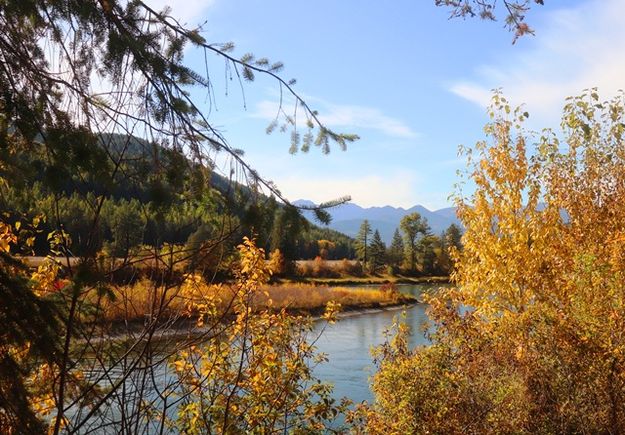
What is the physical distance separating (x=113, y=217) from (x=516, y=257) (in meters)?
6.55

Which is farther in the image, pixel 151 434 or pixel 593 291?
pixel 151 434

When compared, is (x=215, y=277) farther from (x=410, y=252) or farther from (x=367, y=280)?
(x=410, y=252)

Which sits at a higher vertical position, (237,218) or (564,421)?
(237,218)

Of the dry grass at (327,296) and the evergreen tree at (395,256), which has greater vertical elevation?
A: the evergreen tree at (395,256)

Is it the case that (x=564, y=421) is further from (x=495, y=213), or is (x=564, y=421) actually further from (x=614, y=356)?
(x=495, y=213)

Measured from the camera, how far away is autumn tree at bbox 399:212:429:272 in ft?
213

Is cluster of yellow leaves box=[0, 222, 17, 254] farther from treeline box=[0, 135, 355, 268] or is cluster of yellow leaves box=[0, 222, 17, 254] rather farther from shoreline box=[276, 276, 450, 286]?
shoreline box=[276, 276, 450, 286]

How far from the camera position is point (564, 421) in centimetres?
570

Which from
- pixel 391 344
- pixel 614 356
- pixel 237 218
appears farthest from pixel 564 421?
pixel 237 218

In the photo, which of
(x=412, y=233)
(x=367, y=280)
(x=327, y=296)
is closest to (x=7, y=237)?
(x=327, y=296)

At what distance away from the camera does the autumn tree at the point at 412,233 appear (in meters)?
65.0

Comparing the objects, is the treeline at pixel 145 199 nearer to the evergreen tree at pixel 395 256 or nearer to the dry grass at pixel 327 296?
the dry grass at pixel 327 296

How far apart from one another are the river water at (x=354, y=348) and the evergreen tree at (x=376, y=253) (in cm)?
3563

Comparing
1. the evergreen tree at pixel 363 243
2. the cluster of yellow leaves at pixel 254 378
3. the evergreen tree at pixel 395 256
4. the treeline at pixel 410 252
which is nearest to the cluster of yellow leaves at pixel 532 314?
the cluster of yellow leaves at pixel 254 378
